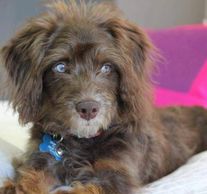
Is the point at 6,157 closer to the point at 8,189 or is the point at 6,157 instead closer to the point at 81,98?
the point at 8,189

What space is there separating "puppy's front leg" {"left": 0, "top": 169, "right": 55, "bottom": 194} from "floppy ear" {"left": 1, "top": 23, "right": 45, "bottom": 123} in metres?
0.25

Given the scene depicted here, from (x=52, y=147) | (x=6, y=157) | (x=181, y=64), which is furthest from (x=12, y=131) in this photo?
(x=181, y=64)

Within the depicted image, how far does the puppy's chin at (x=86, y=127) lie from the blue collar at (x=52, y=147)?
0.44 feet

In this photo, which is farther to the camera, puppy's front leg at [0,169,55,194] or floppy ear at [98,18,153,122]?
floppy ear at [98,18,153,122]

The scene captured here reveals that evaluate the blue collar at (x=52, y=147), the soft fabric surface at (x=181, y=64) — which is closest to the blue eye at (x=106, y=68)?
the blue collar at (x=52, y=147)

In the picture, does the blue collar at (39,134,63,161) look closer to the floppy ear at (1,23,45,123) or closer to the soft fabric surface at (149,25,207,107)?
the floppy ear at (1,23,45,123)

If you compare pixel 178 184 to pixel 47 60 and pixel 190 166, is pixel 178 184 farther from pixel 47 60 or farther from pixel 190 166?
pixel 47 60

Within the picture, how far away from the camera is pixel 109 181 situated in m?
1.97

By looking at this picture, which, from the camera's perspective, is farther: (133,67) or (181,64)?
(181,64)

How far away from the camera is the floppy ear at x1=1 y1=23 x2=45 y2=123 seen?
206 cm

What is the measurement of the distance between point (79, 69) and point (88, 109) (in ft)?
0.75

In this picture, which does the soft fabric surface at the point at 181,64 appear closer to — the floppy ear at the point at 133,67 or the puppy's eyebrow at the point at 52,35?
the floppy ear at the point at 133,67

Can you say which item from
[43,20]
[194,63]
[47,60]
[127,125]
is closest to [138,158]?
[127,125]

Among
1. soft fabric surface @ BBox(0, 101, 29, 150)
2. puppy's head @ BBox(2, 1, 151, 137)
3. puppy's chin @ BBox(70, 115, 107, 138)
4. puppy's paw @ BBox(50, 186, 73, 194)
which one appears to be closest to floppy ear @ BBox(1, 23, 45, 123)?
puppy's head @ BBox(2, 1, 151, 137)
